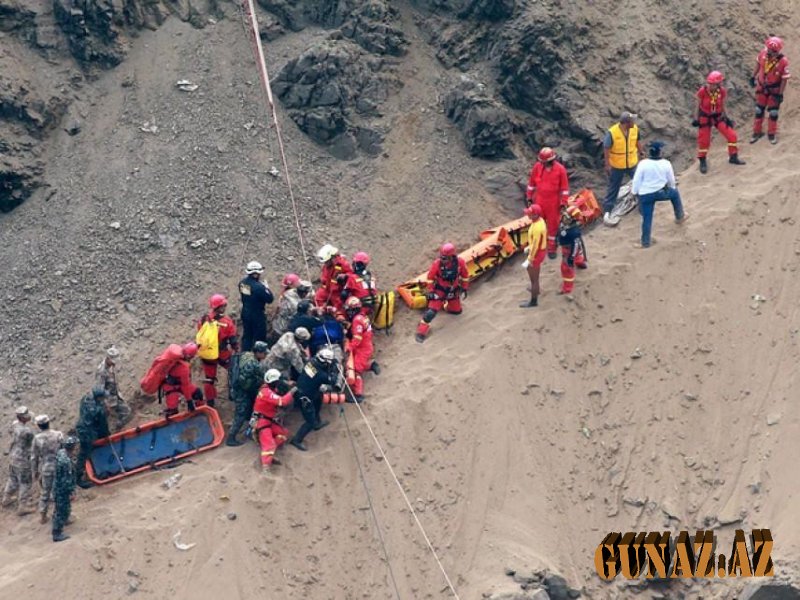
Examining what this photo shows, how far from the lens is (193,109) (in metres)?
19.6

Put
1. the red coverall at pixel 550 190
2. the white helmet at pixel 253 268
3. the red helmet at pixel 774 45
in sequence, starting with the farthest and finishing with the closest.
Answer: the red helmet at pixel 774 45
the red coverall at pixel 550 190
the white helmet at pixel 253 268

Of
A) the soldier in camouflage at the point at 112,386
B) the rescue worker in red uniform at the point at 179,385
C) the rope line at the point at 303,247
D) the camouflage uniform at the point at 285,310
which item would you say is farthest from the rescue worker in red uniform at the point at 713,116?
the soldier in camouflage at the point at 112,386

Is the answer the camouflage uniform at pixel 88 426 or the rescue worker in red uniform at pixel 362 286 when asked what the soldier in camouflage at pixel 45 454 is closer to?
the camouflage uniform at pixel 88 426

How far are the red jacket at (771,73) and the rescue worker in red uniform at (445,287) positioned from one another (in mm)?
5164

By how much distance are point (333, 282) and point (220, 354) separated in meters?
1.72

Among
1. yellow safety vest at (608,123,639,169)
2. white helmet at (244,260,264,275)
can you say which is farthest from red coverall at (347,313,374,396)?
yellow safety vest at (608,123,639,169)

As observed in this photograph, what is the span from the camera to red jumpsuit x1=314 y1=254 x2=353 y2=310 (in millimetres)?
17125

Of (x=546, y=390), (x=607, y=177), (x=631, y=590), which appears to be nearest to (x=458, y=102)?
(x=607, y=177)

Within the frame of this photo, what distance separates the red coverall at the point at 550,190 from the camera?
676 inches

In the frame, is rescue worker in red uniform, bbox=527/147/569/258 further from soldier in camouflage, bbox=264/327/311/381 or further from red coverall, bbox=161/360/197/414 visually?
red coverall, bbox=161/360/197/414

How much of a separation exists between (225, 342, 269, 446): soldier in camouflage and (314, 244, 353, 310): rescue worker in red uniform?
1333 mm

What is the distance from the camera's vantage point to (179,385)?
16.5 m

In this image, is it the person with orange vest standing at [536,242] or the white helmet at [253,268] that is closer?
the person with orange vest standing at [536,242]

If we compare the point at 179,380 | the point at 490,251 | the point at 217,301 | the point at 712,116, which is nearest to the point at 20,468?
the point at 179,380
